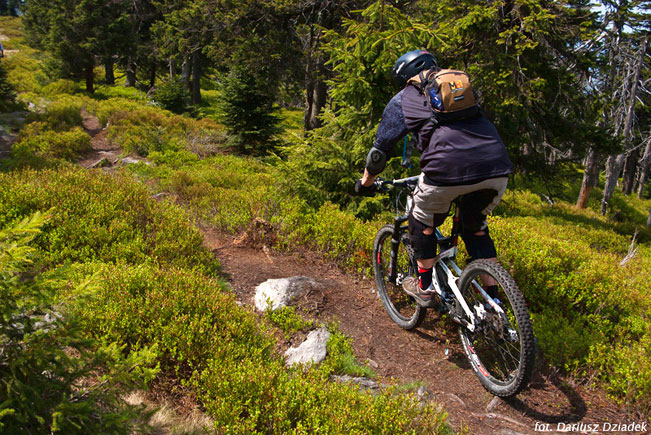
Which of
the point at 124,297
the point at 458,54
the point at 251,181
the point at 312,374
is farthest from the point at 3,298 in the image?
the point at 458,54

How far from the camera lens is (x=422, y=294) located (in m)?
3.75

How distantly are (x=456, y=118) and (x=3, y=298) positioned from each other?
304 cm

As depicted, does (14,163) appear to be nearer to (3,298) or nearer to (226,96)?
(226,96)

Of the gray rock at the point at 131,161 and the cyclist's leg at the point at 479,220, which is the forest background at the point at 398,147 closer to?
the gray rock at the point at 131,161

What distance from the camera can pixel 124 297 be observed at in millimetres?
3203

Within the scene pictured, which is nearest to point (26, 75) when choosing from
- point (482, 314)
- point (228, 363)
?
point (228, 363)

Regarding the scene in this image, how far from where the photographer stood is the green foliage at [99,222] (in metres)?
4.39

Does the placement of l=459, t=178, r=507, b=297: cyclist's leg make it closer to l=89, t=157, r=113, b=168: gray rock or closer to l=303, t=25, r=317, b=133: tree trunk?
l=303, t=25, r=317, b=133: tree trunk

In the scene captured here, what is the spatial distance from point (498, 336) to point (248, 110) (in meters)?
13.5

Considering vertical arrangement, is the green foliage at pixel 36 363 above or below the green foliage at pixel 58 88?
below

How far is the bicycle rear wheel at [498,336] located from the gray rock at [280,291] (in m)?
1.85

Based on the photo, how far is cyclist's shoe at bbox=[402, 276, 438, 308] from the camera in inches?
146

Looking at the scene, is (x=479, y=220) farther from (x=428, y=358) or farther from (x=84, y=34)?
(x=84, y=34)

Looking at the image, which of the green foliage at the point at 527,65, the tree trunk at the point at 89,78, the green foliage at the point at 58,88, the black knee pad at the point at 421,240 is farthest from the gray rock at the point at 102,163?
the tree trunk at the point at 89,78
